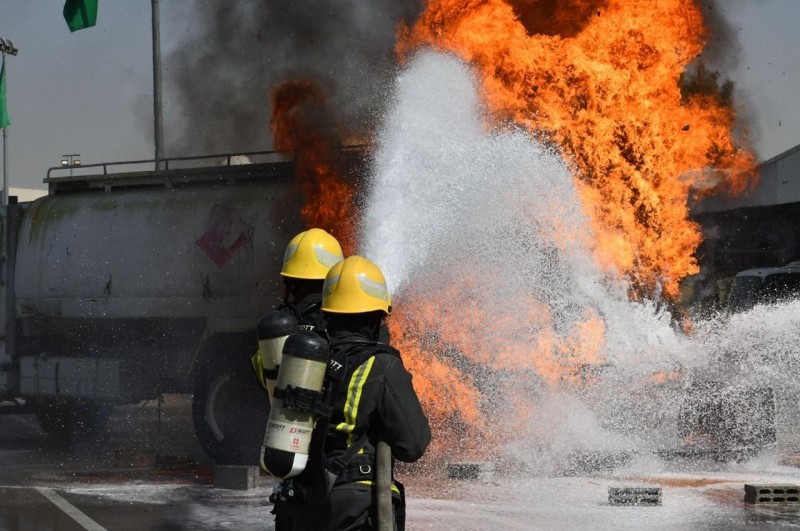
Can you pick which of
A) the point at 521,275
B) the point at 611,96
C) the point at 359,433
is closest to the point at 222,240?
the point at 521,275

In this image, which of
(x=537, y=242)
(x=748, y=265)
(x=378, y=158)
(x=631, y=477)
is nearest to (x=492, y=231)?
(x=537, y=242)

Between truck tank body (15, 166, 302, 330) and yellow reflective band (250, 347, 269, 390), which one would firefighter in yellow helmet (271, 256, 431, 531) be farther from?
truck tank body (15, 166, 302, 330)

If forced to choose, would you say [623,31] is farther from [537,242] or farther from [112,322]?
[112,322]

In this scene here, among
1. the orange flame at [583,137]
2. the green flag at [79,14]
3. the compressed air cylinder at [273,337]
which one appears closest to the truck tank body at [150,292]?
the orange flame at [583,137]

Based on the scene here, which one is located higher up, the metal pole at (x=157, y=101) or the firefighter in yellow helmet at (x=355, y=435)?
the metal pole at (x=157, y=101)

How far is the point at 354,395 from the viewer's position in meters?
4.45

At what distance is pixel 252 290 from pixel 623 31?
5.03 meters

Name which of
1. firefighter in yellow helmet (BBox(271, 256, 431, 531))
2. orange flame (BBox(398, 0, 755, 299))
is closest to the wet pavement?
orange flame (BBox(398, 0, 755, 299))

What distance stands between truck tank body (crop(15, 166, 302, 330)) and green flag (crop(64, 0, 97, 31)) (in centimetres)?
632

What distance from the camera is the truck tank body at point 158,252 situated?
12977 mm

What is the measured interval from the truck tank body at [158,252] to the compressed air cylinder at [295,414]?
829cm

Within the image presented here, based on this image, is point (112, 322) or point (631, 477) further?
point (112, 322)

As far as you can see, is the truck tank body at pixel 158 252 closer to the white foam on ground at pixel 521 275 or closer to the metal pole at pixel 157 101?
the white foam on ground at pixel 521 275

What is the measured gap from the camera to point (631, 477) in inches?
433
